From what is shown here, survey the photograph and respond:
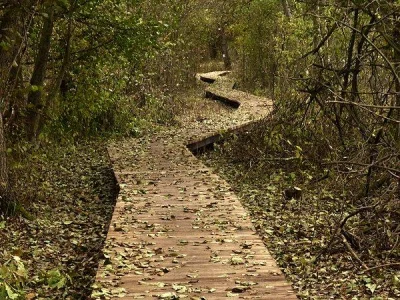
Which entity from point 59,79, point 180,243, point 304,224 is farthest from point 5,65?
point 304,224

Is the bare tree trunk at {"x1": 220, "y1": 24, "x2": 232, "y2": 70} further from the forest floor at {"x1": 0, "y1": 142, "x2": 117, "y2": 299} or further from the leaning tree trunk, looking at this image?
the leaning tree trunk

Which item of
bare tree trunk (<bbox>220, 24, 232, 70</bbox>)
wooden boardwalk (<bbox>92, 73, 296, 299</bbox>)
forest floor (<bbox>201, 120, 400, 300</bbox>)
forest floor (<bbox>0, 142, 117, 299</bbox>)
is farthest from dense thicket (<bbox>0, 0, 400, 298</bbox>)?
bare tree trunk (<bbox>220, 24, 232, 70</bbox>)

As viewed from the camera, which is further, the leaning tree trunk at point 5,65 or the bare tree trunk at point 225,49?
the bare tree trunk at point 225,49

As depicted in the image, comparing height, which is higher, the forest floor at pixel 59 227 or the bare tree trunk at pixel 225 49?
the bare tree trunk at pixel 225 49

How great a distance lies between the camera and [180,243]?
6395mm

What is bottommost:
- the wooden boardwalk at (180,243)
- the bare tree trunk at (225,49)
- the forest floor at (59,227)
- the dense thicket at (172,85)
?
the forest floor at (59,227)

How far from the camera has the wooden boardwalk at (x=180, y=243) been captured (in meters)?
5.13

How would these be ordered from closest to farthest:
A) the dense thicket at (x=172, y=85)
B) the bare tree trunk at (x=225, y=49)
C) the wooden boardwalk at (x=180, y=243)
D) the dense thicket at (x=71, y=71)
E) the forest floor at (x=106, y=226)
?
the wooden boardwalk at (x=180, y=243), the forest floor at (x=106, y=226), the dense thicket at (x=172, y=85), the dense thicket at (x=71, y=71), the bare tree trunk at (x=225, y=49)

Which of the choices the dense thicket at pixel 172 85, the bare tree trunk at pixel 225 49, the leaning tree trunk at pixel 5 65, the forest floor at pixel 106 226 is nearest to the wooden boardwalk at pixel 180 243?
the forest floor at pixel 106 226

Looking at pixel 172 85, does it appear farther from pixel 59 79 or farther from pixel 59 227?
pixel 59 227

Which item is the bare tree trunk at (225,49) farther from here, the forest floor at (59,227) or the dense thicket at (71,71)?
the forest floor at (59,227)

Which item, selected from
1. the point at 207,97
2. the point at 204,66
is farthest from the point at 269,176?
the point at 204,66

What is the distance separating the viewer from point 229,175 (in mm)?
11469

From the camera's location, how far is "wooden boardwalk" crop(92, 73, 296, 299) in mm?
5129
